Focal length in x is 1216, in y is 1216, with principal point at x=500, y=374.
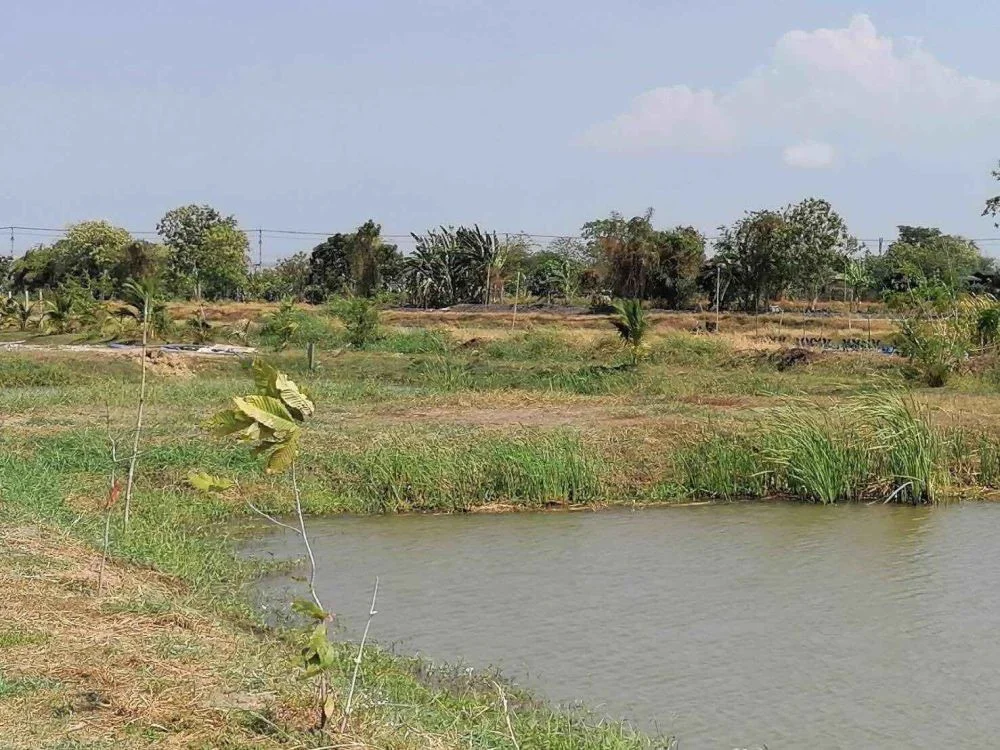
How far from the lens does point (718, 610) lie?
8367mm

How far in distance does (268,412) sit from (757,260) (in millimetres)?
37024

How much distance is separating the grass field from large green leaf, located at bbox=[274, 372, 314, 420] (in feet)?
4.03

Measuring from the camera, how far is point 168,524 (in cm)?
1028

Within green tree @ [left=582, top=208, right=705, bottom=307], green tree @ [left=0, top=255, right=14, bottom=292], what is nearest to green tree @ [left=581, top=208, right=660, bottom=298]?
green tree @ [left=582, top=208, right=705, bottom=307]

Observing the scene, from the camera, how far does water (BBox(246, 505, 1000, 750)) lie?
633 centimetres

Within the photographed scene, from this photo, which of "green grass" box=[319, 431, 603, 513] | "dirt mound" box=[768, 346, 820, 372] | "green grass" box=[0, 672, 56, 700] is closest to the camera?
"green grass" box=[0, 672, 56, 700]

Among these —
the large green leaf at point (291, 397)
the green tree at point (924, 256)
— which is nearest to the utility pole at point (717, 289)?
the green tree at point (924, 256)

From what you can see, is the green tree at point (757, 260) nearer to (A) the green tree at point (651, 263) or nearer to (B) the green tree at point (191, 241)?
(A) the green tree at point (651, 263)

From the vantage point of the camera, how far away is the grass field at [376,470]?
5.23 m

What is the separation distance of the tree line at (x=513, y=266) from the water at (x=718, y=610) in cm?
2659

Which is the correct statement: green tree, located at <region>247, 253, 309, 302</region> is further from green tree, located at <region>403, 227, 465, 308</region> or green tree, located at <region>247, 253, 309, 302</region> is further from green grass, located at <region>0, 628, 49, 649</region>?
green grass, located at <region>0, 628, 49, 649</region>

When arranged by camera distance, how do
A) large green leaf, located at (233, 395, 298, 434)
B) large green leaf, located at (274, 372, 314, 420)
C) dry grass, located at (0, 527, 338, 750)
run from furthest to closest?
1. large green leaf, located at (274, 372, 314, 420)
2. large green leaf, located at (233, 395, 298, 434)
3. dry grass, located at (0, 527, 338, 750)

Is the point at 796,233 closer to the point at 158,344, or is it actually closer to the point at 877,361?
the point at 877,361

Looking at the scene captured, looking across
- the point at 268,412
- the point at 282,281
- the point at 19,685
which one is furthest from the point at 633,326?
the point at 282,281
